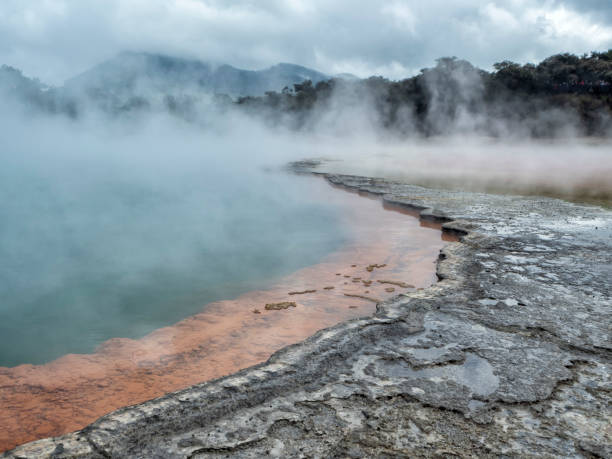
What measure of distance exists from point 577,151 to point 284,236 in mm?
17771

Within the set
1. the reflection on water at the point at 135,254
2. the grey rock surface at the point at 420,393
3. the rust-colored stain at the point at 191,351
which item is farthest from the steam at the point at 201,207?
the grey rock surface at the point at 420,393

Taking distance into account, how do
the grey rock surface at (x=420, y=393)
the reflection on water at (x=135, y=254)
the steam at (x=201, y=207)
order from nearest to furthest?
the grey rock surface at (x=420, y=393)
the reflection on water at (x=135, y=254)
the steam at (x=201, y=207)

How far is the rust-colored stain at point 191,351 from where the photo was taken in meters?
2.44

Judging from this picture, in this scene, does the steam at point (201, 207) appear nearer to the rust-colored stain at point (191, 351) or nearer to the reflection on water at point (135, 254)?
the reflection on water at point (135, 254)

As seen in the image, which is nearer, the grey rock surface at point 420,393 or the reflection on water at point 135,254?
the grey rock surface at point 420,393

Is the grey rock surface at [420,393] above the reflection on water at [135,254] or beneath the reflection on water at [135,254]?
above

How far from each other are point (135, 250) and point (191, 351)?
10.7ft

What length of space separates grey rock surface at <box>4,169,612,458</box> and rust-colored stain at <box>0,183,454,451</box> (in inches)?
26.6

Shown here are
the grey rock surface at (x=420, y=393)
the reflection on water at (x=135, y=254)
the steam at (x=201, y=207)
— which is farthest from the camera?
the steam at (x=201, y=207)

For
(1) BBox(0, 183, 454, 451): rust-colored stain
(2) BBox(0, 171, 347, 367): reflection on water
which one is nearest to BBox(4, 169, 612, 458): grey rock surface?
(1) BBox(0, 183, 454, 451): rust-colored stain

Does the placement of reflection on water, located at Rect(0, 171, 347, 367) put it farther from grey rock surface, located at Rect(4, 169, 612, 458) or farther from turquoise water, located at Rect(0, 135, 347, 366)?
grey rock surface, located at Rect(4, 169, 612, 458)

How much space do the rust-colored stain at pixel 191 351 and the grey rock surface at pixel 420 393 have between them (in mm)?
675

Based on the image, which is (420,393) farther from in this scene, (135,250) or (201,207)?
(201,207)

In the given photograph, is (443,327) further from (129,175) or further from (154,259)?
(129,175)
